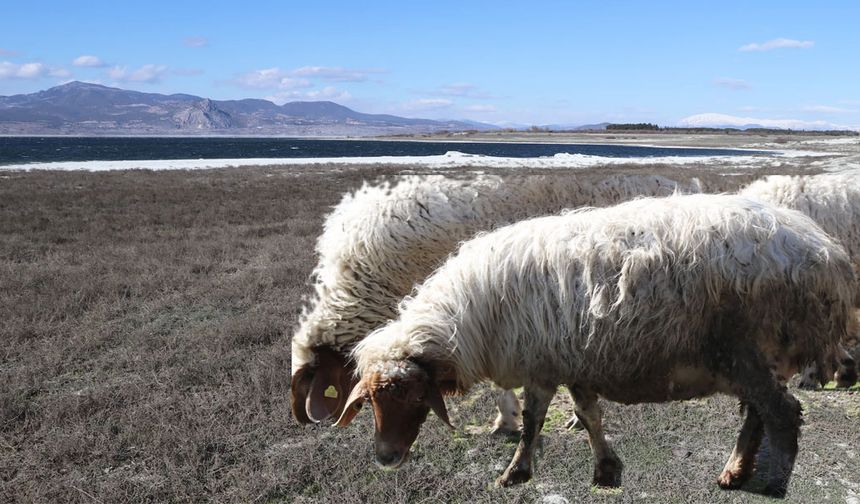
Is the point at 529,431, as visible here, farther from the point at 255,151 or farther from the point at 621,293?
the point at 255,151

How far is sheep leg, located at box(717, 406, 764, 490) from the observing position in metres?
3.30

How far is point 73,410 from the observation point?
17.4ft

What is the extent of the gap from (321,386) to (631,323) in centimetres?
233

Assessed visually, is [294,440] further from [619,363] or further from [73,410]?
[619,363]

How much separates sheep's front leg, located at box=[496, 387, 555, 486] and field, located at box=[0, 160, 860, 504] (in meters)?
0.80

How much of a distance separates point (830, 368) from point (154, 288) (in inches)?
367

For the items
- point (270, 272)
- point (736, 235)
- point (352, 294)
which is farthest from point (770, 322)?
point (270, 272)

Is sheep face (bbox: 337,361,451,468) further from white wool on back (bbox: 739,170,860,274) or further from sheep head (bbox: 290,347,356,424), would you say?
white wool on back (bbox: 739,170,860,274)

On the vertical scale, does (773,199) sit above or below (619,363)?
above

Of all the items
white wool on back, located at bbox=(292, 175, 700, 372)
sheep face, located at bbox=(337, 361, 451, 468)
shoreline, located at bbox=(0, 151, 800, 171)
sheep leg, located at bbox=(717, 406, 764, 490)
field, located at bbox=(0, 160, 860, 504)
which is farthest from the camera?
shoreline, located at bbox=(0, 151, 800, 171)

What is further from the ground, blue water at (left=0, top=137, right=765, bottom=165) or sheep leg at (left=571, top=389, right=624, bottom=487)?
blue water at (left=0, top=137, right=765, bottom=165)

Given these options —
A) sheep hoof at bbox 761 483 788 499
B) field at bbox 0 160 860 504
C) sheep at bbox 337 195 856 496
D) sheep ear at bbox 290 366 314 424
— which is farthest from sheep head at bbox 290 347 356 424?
sheep hoof at bbox 761 483 788 499

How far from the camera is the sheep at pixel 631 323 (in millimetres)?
3090

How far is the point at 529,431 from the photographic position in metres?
3.32
